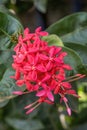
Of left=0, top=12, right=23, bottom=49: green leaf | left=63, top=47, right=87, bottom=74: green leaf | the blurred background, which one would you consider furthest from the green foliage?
the blurred background

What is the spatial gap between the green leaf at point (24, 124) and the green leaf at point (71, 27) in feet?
2.07

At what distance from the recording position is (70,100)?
1033 millimetres

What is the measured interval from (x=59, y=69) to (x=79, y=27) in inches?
12.3

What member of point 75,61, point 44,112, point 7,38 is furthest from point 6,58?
point 44,112

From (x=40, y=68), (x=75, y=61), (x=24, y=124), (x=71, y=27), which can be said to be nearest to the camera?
(x=40, y=68)

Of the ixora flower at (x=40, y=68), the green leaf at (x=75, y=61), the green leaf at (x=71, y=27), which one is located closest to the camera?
the ixora flower at (x=40, y=68)

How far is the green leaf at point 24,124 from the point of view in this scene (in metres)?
1.57

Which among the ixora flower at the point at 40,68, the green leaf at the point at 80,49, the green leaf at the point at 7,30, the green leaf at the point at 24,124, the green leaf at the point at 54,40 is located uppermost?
the green leaf at the point at 7,30

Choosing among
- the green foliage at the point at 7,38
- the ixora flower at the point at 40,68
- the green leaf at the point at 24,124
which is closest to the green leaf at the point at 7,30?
the green foliage at the point at 7,38

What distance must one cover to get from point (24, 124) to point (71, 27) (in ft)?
2.22

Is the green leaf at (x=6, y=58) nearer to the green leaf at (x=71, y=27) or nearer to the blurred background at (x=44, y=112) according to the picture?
the green leaf at (x=71, y=27)

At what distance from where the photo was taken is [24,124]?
159 cm

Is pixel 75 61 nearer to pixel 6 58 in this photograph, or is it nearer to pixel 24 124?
pixel 6 58

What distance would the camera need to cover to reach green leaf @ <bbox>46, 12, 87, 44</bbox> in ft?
3.31
